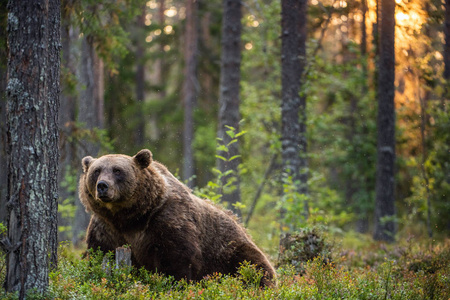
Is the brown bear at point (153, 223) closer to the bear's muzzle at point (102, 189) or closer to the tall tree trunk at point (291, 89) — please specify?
the bear's muzzle at point (102, 189)

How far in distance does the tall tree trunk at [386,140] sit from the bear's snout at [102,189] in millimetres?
11295

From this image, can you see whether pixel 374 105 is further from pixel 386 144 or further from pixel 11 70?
pixel 11 70

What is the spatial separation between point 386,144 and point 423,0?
485 cm

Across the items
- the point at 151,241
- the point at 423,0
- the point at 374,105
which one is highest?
the point at 423,0

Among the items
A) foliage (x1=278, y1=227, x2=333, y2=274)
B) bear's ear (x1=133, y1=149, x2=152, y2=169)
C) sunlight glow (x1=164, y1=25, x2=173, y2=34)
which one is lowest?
foliage (x1=278, y1=227, x2=333, y2=274)

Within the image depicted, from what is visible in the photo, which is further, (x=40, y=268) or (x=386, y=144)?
(x=386, y=144)

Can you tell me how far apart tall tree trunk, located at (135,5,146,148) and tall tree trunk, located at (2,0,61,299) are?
1981cm

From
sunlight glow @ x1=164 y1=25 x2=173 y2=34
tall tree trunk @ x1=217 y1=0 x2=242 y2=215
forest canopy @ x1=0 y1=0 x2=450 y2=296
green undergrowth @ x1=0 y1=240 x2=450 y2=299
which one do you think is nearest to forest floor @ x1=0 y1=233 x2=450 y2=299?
green undergrowth @ x1=0 y1=240 x2=450 y2=299

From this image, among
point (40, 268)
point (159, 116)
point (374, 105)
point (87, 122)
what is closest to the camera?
point (40, 268)

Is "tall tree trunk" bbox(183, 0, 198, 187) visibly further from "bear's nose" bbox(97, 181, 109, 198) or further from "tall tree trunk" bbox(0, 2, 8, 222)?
"bear's nose" bbox(97, 181, 109, 198)

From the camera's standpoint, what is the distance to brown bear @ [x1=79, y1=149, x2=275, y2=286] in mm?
6289

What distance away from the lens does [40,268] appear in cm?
490

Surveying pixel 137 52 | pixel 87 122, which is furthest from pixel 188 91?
pixel 87 122

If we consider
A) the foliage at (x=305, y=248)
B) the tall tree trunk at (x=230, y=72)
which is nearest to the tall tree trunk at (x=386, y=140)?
the tall tree trunk at (x=230, y=72)
